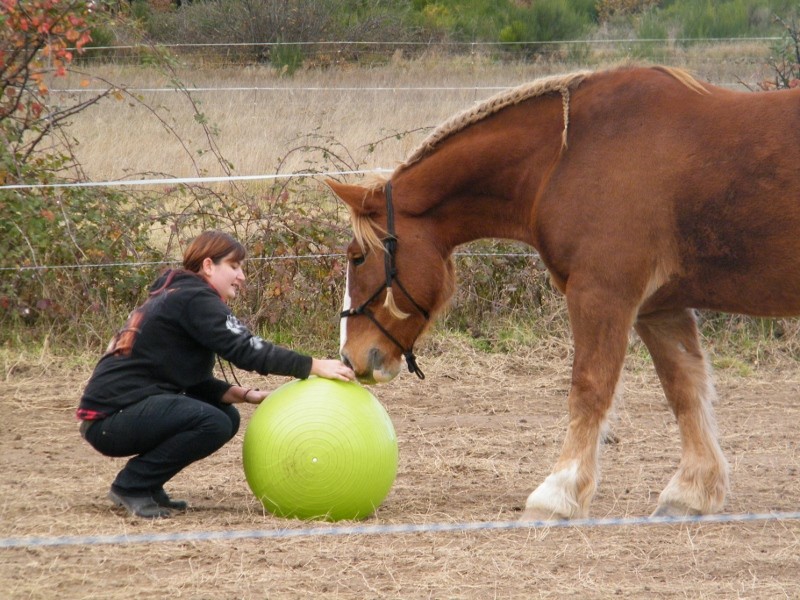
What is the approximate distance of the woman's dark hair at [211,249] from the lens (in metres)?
4.55

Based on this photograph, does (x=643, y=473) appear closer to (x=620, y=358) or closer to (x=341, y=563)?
(x=620, y=358)

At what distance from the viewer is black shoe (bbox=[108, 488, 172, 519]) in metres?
4.45

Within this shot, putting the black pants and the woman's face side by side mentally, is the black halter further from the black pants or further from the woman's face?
the black pants

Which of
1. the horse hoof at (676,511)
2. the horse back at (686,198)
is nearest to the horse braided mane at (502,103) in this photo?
the horse back at (686,198)

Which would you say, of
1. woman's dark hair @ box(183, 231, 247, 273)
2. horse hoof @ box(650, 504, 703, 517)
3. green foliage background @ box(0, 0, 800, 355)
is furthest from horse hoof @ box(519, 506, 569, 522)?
green foliage background @ box(0, 0, 800, 355)

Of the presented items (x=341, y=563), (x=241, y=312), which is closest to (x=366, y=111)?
(x=241, y=312)

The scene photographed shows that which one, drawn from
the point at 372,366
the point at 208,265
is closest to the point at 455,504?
the point at 372,366

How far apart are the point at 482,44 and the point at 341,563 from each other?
1587 cm

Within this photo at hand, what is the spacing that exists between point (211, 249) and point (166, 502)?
113 cm

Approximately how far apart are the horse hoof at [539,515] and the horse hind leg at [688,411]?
62 centimetres

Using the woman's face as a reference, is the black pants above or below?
below

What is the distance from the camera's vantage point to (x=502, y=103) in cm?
462

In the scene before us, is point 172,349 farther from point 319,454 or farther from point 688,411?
point 688,411

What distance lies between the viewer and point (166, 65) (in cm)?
886
